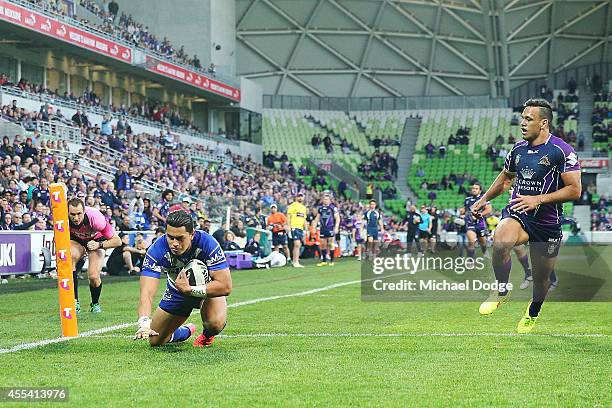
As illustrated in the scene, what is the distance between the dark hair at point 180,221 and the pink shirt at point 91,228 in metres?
4.82

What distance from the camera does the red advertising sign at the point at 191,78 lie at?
1855 inches

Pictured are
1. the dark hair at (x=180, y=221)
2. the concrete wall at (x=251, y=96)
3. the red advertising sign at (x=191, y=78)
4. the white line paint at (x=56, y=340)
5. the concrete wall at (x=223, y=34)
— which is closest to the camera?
the dark hair at (x=180, y=221)

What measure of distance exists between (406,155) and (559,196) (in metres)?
54.9

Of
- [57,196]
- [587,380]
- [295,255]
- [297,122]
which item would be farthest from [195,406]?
[297,122]

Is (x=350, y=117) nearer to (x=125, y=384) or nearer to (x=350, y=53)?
(x=350, y=53)

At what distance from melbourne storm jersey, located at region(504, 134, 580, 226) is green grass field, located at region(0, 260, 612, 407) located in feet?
3.93

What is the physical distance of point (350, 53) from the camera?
6881 cm

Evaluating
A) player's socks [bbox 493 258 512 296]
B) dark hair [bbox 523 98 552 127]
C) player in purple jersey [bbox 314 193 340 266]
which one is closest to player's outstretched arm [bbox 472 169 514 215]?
player's socks [bbox 493 258 512 296]

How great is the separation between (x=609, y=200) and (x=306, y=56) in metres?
23.1

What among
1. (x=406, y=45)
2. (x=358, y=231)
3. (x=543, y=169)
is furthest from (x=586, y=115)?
(x=543, y=169)

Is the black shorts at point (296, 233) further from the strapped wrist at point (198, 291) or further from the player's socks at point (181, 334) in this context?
the strapped wrist at point (198, 291)

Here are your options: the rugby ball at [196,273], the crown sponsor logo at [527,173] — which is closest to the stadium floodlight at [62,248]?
the rugby ball at [196,273]

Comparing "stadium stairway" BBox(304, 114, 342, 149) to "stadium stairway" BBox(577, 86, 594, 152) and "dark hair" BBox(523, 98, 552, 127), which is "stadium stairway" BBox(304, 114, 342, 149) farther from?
"dark hair" BBox(523, 98, 552, 127)

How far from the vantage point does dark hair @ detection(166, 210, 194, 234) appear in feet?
27.5
